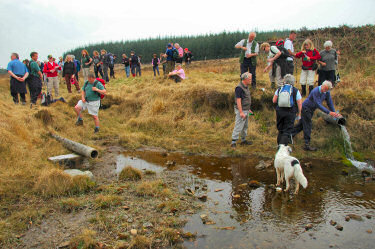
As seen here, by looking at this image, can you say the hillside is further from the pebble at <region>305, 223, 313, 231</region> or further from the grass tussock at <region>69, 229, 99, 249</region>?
the pebble at <region>305, 223, 313, 231</region>

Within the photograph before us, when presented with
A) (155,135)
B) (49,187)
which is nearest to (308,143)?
(155,135)

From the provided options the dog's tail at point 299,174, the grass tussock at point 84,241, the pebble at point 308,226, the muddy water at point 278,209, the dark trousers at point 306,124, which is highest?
the dark trousers at point 306,124

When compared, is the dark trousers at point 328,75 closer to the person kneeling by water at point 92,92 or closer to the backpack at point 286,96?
the backpack at point 286,96

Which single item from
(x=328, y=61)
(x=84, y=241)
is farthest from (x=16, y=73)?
(x=328, y=61)

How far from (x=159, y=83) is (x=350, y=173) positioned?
34.3 ft

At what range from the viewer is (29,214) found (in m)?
4.98

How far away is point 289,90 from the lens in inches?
277

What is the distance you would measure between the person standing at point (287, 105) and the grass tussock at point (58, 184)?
4866mm

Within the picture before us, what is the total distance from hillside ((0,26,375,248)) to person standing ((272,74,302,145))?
1.15m

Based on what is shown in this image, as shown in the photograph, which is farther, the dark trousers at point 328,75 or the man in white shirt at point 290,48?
the man in white shirt at point 290,48

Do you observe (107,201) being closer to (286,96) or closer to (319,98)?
(286,96)

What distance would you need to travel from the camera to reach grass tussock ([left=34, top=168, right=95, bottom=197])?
18.9 ft

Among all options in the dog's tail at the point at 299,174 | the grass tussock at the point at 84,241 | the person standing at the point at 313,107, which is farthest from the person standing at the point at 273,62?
the grass tussock at the point at 84,241

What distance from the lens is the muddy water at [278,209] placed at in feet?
Answer: 13.9
